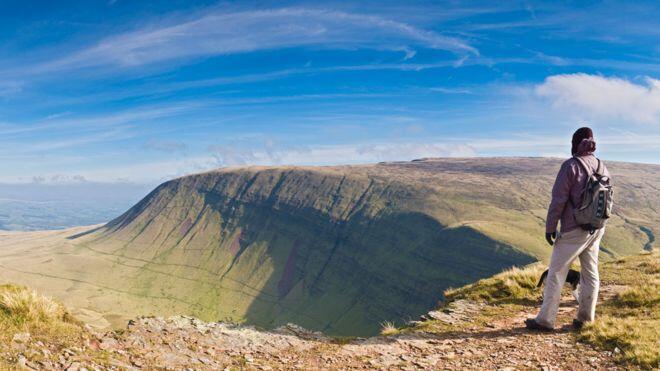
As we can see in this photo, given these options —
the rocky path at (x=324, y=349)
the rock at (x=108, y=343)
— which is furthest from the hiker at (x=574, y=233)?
the rock at (x=108, y=343)

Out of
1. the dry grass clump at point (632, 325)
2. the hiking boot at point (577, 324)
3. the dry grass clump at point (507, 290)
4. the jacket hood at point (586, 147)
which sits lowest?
the dry grass clump at point (507, 290)

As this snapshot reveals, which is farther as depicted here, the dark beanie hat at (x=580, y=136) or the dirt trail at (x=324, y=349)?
the dark beanie hat at (x=580, y=136)

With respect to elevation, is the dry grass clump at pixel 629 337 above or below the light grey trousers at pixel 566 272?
below

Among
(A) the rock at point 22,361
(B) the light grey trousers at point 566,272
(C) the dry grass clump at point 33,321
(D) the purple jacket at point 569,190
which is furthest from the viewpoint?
(B) the light grey trousers at point 566,272

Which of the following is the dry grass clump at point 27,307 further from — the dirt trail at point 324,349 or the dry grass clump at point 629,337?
the dry grass clump at point 629,337

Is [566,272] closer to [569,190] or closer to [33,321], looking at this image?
[569,190]

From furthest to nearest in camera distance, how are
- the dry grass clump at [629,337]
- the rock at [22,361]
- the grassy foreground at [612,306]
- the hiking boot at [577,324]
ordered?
the hiking boot at [577,324], the grassy foreground at [612,306], the dry grass clump at [629,337], the rock at [22,361]

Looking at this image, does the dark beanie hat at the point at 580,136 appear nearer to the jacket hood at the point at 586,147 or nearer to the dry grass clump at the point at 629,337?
the jacket hood at the point at 586,147

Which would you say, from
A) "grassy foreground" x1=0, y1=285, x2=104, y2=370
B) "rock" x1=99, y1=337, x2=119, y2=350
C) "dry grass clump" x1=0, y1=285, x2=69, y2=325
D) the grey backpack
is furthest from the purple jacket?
"dry grass clump" x1=0, y1=285, x2=69, y2=325
